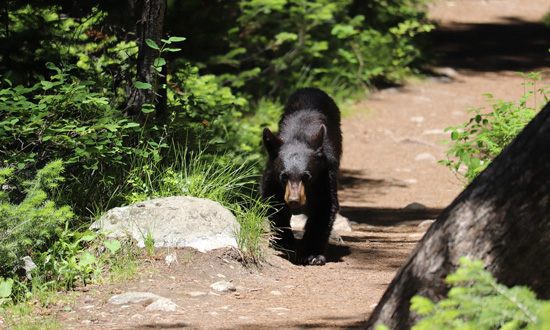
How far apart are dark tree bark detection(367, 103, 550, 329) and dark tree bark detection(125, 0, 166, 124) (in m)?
3.64

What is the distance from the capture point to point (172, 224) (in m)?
5.22

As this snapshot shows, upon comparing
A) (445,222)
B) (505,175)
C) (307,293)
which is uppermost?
(505,175)

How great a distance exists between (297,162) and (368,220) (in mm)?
3019

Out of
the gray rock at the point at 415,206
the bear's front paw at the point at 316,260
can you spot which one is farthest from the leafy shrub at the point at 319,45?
the bear's front paw at the point at 316,260

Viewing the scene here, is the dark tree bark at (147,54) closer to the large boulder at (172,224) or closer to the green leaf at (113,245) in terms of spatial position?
the large boulder at (172,224)

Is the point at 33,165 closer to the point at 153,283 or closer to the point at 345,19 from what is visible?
the point at 153,283

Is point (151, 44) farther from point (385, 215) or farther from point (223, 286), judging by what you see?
point (385, 215)

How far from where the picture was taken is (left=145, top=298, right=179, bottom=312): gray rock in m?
4.32

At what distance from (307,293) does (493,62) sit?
14.3m

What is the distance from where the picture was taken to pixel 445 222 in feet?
9.40

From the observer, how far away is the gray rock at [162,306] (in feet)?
14.2

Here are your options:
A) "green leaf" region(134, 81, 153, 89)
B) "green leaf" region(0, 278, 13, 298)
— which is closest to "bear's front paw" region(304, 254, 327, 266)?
"green leaf" region(134, 81, 153, 89)

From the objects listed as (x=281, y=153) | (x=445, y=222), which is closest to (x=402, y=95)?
(x=281, y=153)

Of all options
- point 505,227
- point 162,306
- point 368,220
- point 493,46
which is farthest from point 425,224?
point 493,46
